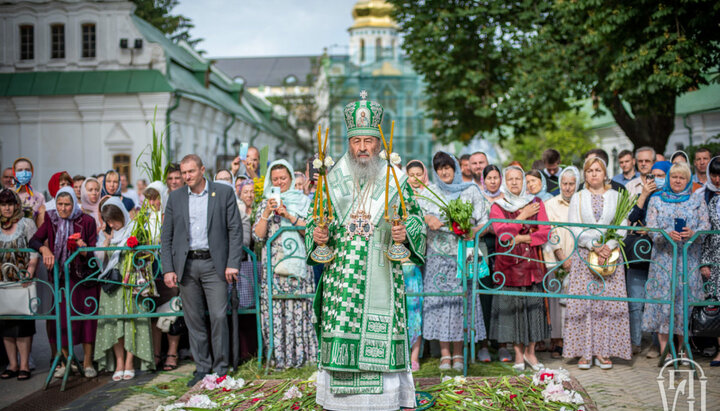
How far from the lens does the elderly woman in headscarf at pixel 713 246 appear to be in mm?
6887

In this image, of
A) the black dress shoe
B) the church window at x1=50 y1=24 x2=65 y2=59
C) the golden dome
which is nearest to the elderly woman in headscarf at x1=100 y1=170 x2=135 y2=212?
the black dress shoe

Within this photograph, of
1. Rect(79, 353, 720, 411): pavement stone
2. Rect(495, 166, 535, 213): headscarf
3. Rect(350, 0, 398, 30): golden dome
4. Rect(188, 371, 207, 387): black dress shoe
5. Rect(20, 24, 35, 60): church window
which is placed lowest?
Rect(79, 353, 720, 411): pavement stone

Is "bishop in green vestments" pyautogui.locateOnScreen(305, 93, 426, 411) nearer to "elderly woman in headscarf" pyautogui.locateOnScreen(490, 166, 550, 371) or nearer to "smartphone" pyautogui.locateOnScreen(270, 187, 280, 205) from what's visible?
"smartphone" pyautogui.locateOnScreen(270, 187, 280, 205)

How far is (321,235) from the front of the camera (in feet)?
15.4

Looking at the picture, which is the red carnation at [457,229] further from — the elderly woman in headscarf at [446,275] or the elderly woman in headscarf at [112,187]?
the elderly woman in headscarf at [112,187]

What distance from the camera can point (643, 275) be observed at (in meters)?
7.52

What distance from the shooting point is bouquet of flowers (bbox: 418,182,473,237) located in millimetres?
6566

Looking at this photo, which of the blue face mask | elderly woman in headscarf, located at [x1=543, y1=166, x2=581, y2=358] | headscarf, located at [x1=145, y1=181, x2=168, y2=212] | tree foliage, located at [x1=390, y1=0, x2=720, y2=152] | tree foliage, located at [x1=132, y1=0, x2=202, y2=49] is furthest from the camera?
tree foliage, located at [x1=132, y1=0, x2=202, y2=49]

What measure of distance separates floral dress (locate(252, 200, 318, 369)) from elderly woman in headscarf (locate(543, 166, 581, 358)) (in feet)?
8.45

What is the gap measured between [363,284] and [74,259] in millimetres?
3654

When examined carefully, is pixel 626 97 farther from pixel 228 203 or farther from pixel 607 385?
pixel 228 203

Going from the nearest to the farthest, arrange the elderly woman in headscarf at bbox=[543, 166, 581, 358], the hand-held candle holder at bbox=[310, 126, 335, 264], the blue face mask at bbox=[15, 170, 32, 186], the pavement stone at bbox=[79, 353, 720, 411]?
the hand-held candle holder at bbox=[310, 126, 335, 264] < the pavement stone at bbox=[79, 353, 720, 411] < the elderly woman in headscarf at bbox=[543, 166, 581, 358] < the blue face mask at bbox=[15, 170, 32, 186]

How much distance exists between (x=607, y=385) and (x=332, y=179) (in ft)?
11.2

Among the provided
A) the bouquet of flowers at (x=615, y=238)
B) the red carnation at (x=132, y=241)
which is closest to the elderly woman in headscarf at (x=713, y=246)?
the bouquet of flowers at (x=615, y=238)
